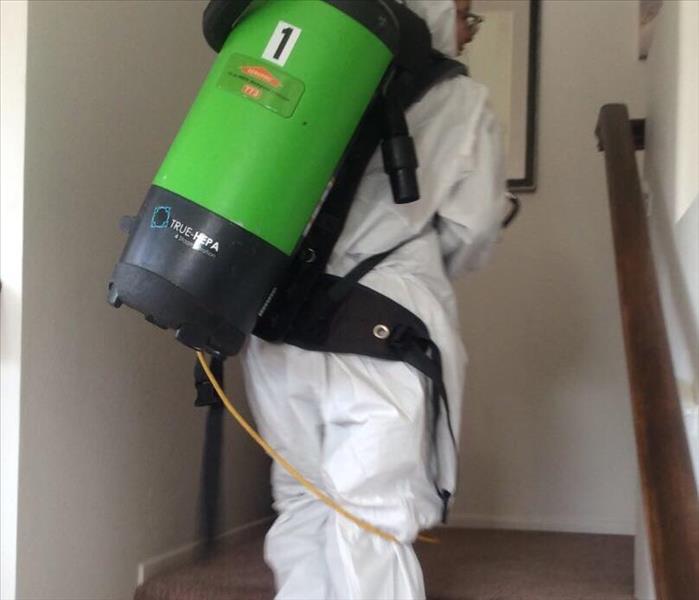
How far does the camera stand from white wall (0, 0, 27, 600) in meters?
1.13

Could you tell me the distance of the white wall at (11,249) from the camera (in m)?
1.13

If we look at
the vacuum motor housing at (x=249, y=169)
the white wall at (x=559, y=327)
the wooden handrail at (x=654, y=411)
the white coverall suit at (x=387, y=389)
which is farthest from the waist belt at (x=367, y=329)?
the white wall at (x=559, y=327)

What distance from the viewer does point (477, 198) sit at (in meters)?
1.18

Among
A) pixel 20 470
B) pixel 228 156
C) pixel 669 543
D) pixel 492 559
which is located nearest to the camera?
pixel 669 543

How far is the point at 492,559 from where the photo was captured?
64.7 inches

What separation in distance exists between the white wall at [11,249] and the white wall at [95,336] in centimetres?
1

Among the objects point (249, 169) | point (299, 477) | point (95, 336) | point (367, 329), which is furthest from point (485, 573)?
point (249, 169)

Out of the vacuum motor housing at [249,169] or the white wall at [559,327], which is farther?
the white wall at [559,327]

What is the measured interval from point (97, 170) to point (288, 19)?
48 centimetres

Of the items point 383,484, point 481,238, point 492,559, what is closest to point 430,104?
point 481,238

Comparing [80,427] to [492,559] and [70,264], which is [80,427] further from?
[492,559]

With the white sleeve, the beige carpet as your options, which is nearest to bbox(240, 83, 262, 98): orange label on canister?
the white sleeve

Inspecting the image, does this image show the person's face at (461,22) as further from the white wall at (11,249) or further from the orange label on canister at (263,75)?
the white wall at (11,249)

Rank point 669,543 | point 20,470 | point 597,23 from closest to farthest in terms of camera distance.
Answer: point 669,543 → point 20,470 → point 597,23
